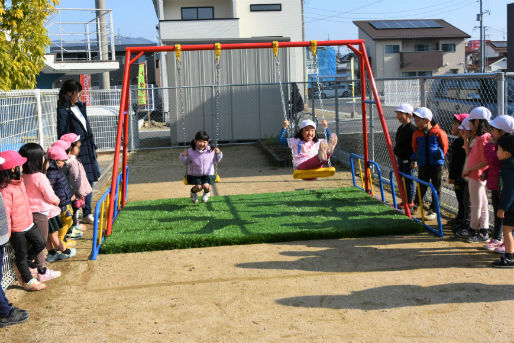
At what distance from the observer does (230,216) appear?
795 centimetres

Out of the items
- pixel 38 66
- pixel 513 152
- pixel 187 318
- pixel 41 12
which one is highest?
pixel 41 12

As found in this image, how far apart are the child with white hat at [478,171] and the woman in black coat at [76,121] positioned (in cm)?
482

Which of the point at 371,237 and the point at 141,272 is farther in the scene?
the point at 371,237

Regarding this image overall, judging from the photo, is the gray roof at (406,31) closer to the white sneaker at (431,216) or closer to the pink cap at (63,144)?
the white sneaker at (431,216)

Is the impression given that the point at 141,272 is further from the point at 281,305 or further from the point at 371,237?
the point at 371,237

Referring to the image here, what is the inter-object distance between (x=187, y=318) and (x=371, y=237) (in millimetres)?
3037

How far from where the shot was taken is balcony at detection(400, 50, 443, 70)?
51688 mm

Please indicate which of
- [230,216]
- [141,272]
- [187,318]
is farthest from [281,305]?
[230,216]

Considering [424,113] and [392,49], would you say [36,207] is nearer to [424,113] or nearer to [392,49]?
[424,113]

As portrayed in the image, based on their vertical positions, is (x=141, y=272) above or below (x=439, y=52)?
below

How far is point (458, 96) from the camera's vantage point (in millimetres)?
10500

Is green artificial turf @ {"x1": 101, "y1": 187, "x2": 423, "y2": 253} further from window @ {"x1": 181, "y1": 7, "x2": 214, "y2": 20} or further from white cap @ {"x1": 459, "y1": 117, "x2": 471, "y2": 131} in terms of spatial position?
window @ {"x1": 181, "y1": 7, "x2": 214, "y2": 20}

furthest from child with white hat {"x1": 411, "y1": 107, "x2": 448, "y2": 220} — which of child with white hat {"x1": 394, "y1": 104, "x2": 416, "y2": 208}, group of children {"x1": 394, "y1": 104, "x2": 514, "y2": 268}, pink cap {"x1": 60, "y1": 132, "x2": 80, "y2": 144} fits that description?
pink cap {"x1": 60, "y1": 132, "x2": 80, "y2": 144}

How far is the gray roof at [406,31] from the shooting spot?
167ft
